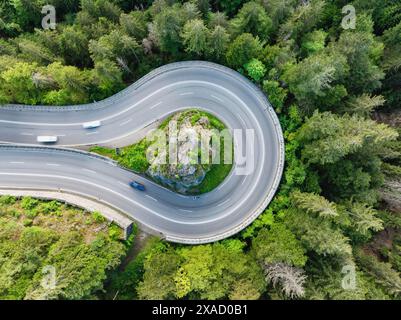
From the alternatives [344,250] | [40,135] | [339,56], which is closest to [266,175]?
[344,250]

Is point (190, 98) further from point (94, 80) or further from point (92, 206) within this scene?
point (92, 206)

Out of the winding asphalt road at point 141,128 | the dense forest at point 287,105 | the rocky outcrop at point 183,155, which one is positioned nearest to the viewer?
the dense forest at point 287,105

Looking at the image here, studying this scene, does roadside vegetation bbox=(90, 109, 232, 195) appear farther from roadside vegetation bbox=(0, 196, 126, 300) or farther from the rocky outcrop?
roadside vegetation bbox=(0, 196, 126, 300)

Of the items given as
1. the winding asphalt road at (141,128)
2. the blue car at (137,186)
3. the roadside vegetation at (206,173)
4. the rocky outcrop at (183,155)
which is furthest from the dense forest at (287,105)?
the rocky outcrop at (183,155)

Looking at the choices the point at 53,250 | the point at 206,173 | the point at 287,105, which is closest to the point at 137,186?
the point at 206,173

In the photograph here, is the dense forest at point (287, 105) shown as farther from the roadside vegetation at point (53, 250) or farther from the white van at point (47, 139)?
the white van at point (47, 139)

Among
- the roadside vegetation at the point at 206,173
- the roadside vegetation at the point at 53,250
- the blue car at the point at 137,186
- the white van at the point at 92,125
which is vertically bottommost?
the roadside vegetation at the point at 53,250

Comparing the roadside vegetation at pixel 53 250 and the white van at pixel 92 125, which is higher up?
the white van at pixel 92 125

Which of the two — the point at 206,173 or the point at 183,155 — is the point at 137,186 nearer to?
the point at 183,155
